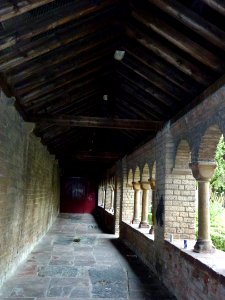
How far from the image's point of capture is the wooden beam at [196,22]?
3236 millimetres

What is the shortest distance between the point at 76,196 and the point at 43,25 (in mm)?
20194

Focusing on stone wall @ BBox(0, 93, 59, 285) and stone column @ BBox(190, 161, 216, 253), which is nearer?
stone column @ BBox(190, 161, 216, 253)

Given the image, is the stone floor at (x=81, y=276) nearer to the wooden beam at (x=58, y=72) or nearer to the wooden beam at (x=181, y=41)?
the wooden beam at (x=58, y=72)

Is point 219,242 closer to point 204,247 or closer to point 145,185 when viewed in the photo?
point 145,185

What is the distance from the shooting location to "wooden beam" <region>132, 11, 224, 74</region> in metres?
3.59

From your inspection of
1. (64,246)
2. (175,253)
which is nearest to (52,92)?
(175,253)

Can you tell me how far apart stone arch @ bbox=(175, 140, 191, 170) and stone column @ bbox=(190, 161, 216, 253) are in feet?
3.12

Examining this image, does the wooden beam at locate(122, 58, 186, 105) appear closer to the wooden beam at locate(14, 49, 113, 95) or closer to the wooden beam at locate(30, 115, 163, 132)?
the wooden beam at locate(14, 49, 113, 95)

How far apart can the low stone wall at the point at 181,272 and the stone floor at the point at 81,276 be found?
19 cm

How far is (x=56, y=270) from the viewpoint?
230 inches

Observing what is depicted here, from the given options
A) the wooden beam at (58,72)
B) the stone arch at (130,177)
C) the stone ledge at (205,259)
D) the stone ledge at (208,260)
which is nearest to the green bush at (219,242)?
the stone ledge at (205,259)

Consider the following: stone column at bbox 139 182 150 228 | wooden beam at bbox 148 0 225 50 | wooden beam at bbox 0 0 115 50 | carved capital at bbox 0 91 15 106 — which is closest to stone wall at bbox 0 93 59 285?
carved capital at bbox 0 91 15 106

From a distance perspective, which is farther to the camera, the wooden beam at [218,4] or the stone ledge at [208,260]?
the stone ledge at [208,260]

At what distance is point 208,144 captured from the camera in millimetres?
4297
